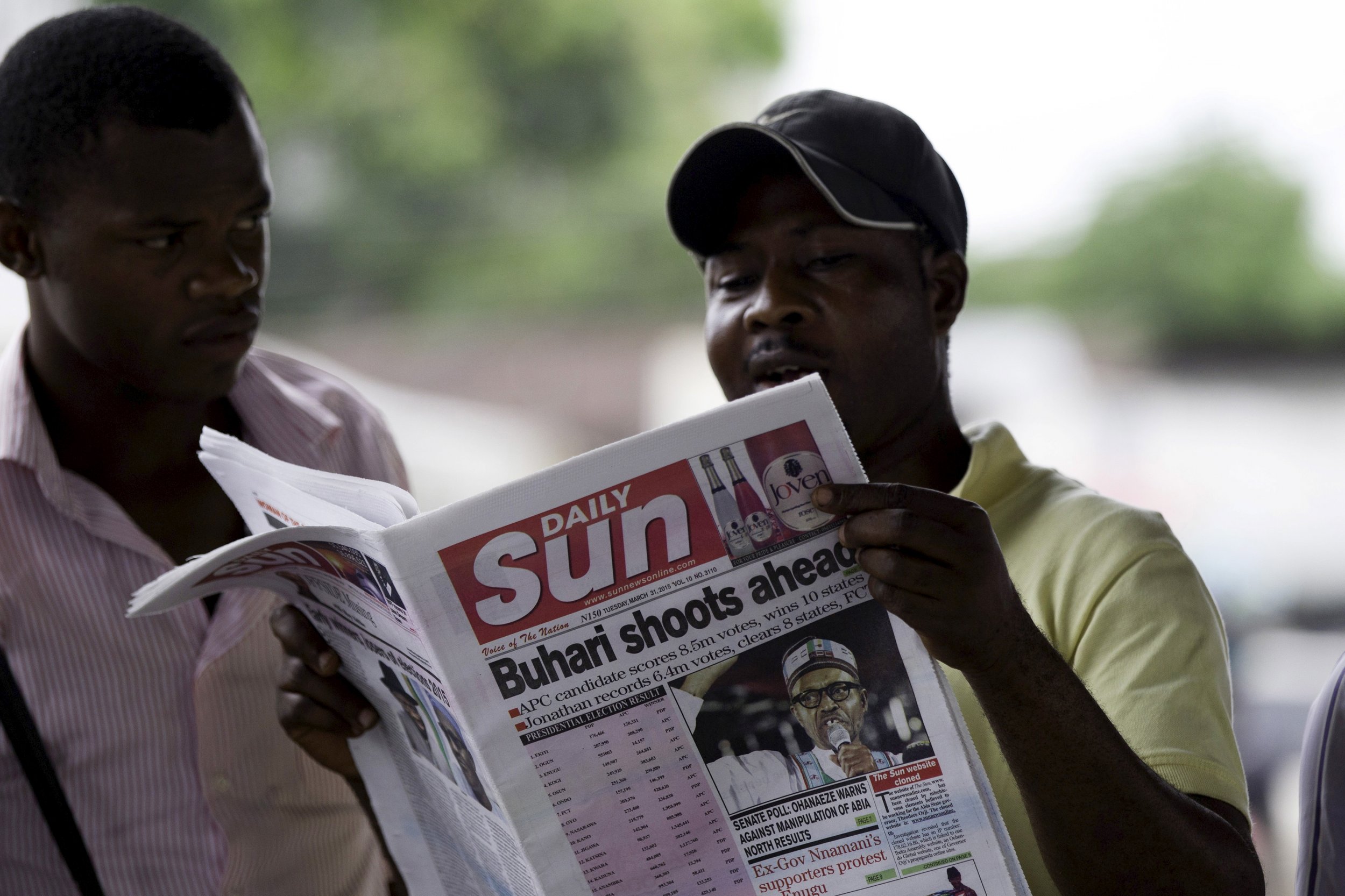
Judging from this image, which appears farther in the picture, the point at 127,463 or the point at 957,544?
the point at 127,463

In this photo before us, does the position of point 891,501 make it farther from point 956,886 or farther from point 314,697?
point 314,697

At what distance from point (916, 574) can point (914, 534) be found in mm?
27

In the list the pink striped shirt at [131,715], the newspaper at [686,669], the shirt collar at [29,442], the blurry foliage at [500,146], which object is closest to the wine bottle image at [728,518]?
the newspaper at [686,669]

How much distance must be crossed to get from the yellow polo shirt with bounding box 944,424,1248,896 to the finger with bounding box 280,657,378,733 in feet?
1.66

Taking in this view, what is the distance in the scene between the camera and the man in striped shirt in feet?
3.75

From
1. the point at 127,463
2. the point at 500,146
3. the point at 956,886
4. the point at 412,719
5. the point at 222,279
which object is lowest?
the point at 956,886

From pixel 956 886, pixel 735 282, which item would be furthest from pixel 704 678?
pixel 735 282

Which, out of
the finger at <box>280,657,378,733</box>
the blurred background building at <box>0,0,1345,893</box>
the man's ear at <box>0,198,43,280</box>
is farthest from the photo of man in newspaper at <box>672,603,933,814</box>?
the blurred background building at <box>0,0,1345,893</box>

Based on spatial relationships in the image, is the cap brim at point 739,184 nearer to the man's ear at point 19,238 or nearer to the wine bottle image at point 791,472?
the wine bottle image at point 791,472

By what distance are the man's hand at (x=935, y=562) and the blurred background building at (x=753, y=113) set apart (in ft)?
28.6

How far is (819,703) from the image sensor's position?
31.5 inches

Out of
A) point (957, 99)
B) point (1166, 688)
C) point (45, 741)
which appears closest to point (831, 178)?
point (1166, 688)

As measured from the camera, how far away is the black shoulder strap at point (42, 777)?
3.57 ft

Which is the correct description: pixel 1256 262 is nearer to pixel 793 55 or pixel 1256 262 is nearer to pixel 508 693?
pixel 793 55
